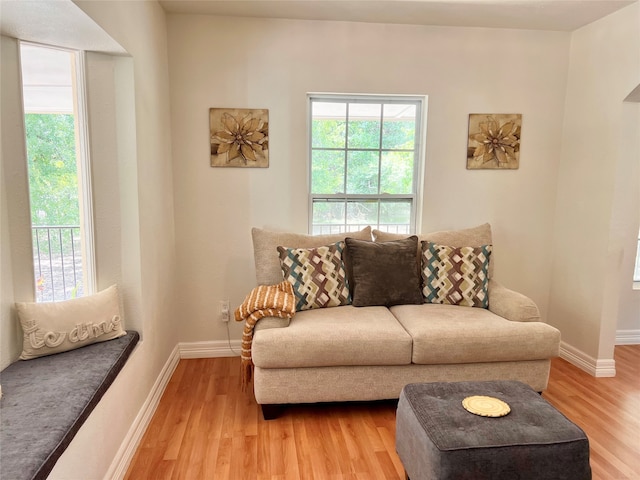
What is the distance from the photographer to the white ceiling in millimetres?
2738

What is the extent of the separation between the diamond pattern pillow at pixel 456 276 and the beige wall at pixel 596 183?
830 millimetres

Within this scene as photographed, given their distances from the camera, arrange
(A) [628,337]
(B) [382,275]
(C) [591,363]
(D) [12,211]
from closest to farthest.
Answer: (D) [12,211] → (B) [382,275] → (C) [591,363] → (A) [628,337]

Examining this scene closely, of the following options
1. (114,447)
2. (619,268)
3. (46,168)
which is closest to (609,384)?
(619,268)

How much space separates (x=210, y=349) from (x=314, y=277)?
3.82 ft

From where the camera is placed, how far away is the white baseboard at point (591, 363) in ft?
10.0

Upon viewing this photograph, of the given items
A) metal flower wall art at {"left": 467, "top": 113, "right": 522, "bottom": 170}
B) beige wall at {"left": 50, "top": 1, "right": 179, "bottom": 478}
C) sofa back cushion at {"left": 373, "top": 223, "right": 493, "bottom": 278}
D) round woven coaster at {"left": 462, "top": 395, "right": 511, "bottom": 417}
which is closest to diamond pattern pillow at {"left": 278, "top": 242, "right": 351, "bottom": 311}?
sofa back cushion at {"left": 373, "top": 223, "right": 493, "bottom": 278}

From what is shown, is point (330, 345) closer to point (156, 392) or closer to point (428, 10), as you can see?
point (156, 392)

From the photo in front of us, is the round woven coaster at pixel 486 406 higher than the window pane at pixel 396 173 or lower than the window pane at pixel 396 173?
lower

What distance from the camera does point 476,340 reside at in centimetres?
245

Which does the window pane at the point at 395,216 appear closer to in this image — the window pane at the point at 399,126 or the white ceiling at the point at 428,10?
the window pane at the point at 399,126

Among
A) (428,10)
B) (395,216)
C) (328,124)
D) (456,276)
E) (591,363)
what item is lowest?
(591,363)

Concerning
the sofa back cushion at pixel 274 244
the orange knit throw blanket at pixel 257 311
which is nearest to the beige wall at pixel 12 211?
the orange knit throw blanket at pixel 257 311

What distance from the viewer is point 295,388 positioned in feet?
7.87

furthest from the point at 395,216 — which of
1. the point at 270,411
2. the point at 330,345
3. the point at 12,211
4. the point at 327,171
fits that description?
the point at 12,211
